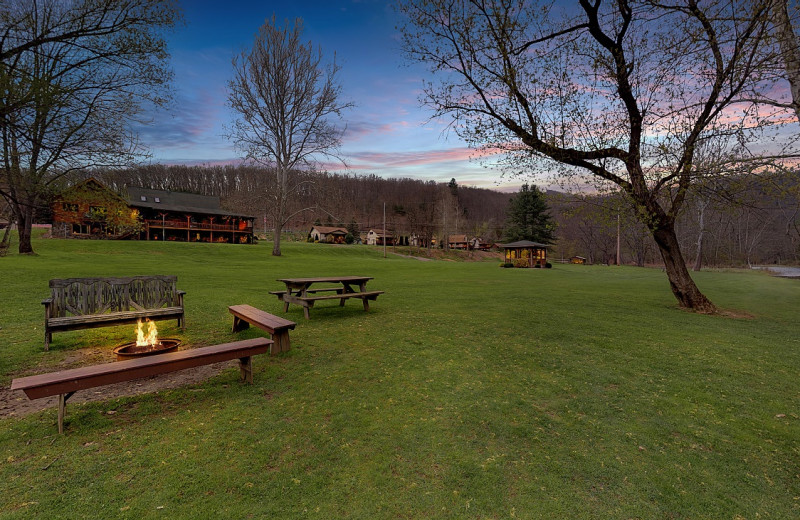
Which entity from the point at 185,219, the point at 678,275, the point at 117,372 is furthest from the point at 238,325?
Answer: the point at 185,219

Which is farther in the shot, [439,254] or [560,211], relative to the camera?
[439,254]

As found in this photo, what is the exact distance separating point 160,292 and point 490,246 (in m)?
86.0

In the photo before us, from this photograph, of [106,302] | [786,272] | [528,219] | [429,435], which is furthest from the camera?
[528,219]

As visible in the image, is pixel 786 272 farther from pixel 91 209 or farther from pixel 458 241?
pixel 91 209

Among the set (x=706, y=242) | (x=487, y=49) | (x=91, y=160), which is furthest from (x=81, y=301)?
(x=706, y=242)

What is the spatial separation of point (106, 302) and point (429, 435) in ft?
20.7

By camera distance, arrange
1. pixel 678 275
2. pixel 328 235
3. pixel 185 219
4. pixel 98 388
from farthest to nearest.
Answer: pixel 328 235 → pixel 185 219 → pixel 678 275 → pixel 98 388

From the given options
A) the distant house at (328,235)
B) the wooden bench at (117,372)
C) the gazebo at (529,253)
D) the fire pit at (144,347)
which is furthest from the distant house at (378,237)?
the wooden bench at (117,372)

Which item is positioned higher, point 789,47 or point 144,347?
point 789,47

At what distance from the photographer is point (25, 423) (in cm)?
350

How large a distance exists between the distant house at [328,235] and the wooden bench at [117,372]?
68203 millimetres

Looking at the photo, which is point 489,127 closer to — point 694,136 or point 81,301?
point 694,136

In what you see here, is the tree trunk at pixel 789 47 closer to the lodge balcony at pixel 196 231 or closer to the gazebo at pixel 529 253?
the gazebo at pixel 529 253

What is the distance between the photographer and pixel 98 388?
14.6 feet
